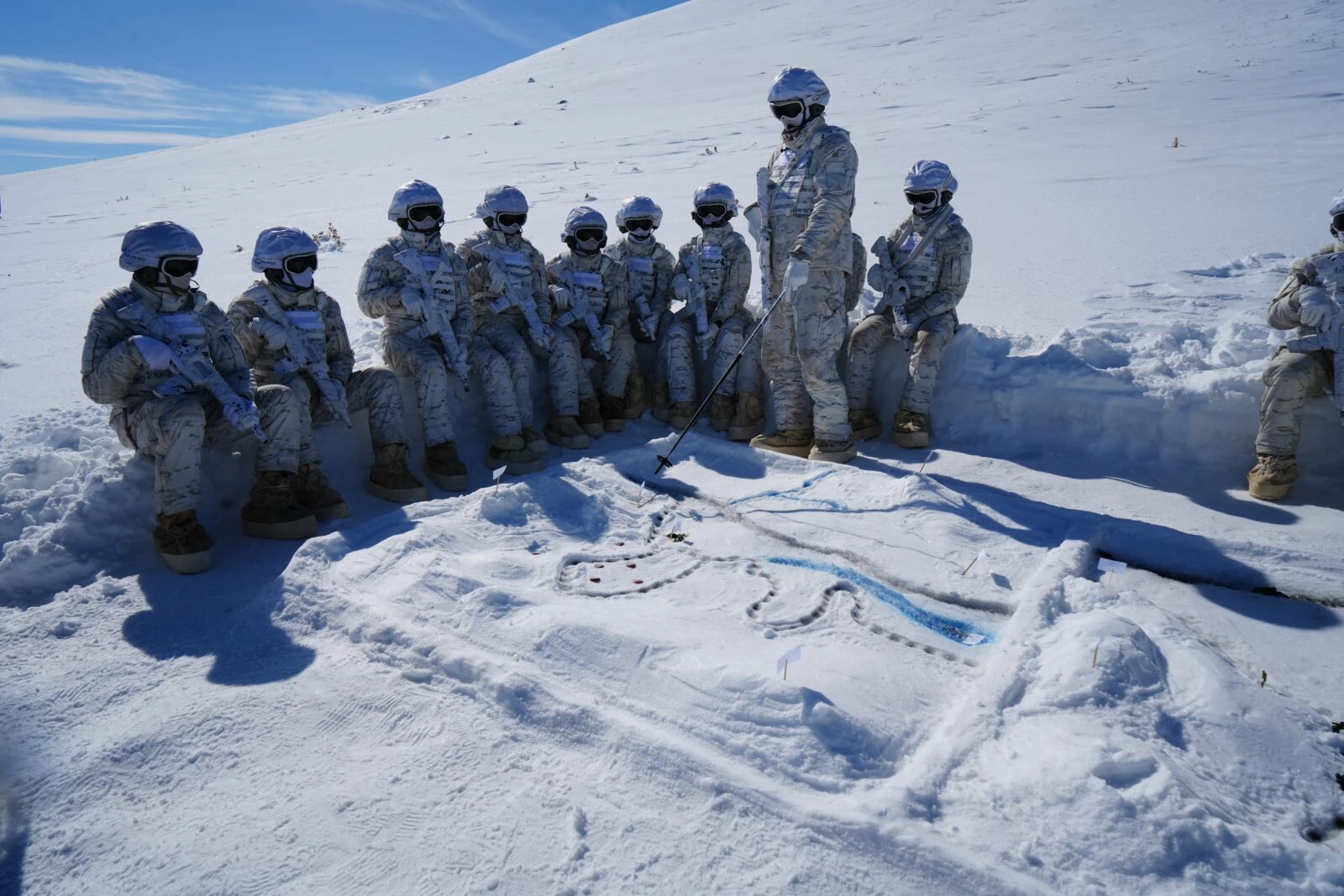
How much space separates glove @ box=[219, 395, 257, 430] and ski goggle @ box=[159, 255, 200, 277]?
656mm

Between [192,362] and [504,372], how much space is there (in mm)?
2006

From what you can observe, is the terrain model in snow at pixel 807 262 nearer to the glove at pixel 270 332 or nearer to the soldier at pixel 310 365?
the soldier at pixel 310 365

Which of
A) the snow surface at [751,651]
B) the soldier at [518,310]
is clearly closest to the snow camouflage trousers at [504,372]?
the soldier at [518,310]

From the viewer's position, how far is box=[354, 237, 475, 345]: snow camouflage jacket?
18.4 feet

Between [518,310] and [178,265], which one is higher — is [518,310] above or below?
below

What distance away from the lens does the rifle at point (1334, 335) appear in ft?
15.1

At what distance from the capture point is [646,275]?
22.5 feet

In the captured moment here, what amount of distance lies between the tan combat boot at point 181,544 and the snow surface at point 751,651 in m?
0.13

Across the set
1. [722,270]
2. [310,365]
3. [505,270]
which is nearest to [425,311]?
[505,270]

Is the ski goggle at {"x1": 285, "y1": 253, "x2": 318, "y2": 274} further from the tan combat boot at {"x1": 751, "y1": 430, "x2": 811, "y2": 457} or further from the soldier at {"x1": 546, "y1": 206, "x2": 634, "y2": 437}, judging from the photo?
the tan combat boot at {"x1": 751, "y1": 430, "x2": 811, "y2": 457}

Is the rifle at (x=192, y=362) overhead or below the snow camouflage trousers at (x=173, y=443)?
overhead

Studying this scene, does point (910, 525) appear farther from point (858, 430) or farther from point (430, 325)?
point (430, 325)

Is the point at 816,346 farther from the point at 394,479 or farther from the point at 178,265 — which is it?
the point at 178,265

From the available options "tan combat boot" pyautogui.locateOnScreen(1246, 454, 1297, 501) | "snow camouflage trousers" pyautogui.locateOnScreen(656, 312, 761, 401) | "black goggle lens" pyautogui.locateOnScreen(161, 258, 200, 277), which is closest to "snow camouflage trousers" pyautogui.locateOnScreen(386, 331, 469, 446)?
"black goggle lens" pyautogui.locateOnScreen(161, 258, 200, 277)
